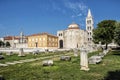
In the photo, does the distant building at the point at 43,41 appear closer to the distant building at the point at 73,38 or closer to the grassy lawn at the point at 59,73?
the distant building at the point at 73,38

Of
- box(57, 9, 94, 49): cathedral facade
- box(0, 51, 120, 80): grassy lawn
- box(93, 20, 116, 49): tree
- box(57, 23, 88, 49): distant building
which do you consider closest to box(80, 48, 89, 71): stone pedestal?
box(0, 51, 120, 80): grassy lawn

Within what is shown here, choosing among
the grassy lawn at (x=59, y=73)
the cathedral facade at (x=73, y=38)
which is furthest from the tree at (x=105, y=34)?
the grassy lawn at (x=59, y=73)

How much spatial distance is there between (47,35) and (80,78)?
3284 inches

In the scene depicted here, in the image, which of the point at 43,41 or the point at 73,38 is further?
the point at 73,38

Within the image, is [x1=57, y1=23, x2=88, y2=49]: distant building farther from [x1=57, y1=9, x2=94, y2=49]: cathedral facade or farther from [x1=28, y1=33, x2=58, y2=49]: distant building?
[x1=28, y1=33, x2=58, y2=49]: distant building

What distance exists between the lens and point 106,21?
60.1 meters

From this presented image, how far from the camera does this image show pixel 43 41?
95438 mm

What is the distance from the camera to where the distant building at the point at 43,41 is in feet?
311

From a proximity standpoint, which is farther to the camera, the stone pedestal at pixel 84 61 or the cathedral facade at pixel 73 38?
the cathedral facade at pixel 73 38

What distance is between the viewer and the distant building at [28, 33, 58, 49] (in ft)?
311

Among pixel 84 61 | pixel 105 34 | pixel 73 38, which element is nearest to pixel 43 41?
pixel 73 38

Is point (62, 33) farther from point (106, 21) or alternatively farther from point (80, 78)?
point (80, 78)

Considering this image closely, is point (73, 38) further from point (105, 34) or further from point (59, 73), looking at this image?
point (59, 73)

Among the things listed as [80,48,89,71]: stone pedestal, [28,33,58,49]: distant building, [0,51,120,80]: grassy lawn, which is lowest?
[0,51,120,80]: grassy lawn
